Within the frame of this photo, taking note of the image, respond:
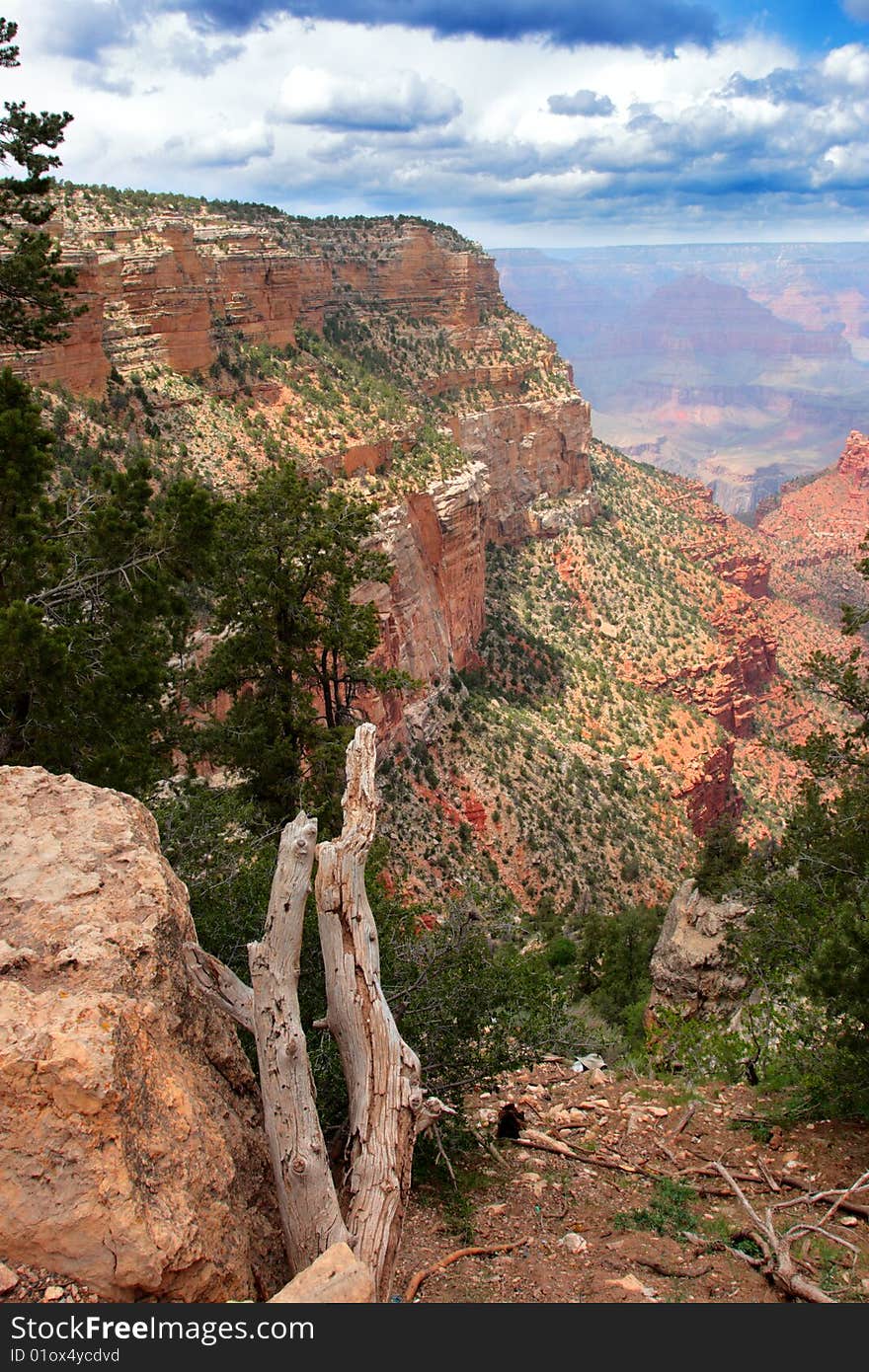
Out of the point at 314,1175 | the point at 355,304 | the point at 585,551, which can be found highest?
the point at 355,304

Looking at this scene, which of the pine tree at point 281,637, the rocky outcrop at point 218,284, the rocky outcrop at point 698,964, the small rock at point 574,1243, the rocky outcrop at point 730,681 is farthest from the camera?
the rocky outcrop at point 730,681

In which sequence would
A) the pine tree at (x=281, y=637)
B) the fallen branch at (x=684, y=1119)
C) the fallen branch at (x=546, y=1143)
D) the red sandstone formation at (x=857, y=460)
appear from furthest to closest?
the red sandstone formation at (x=857, y=460), the pine tree at (x=281, y=637), the fallen branch at (x=684, y=1119), the fallen branch at (x=546, y=1143)

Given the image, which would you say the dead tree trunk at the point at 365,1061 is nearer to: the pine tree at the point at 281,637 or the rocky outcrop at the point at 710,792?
the pine tree at the point at 281,637

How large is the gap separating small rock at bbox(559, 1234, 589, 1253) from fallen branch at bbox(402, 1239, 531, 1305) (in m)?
0.27

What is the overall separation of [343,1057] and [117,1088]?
1.97 metres

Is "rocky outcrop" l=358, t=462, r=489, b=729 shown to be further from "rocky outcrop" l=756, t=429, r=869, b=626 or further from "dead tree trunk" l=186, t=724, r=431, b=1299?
"rocky outcrop" l=756, t=429, r=869, b=626

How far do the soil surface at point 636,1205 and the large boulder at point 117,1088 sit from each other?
6.34ft

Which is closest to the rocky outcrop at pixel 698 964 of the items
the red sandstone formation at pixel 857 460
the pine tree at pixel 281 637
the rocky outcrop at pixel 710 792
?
the pine tree at pixel 281 637

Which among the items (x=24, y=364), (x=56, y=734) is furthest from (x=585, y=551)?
(x=56, y=734)

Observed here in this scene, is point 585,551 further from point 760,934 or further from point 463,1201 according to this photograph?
point 463,1201

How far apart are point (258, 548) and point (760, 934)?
893 cm

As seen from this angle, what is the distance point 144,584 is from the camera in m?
11.0

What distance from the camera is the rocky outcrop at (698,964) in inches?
659

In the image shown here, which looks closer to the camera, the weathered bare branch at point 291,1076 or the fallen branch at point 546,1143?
the weathered bare branch at point 291,1076
